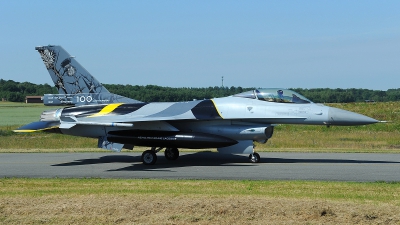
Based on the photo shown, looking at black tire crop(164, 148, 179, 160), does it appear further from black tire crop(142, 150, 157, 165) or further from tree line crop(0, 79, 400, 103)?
tree line crop(0, 79, 400, 103)

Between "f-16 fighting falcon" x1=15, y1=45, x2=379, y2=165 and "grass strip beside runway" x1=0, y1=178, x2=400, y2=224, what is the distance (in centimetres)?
488

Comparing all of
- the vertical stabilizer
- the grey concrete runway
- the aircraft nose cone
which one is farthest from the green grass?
the vertical stabilizer

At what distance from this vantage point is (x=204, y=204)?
9.31 metres

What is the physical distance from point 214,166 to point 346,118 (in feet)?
14.7

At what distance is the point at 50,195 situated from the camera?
10.7 m

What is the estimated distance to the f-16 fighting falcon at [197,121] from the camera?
17.2m

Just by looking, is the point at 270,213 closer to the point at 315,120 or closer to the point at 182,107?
the point at 315,120

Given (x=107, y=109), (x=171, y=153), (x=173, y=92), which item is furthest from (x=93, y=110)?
(x=173, y=92)

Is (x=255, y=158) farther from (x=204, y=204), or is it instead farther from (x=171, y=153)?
(x=204, y=204)

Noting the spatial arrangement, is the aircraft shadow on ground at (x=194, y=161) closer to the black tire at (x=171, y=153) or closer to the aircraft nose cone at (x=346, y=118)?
the black tire at (x=171, y=153)

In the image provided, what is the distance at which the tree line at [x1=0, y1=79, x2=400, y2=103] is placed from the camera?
46.3 metres

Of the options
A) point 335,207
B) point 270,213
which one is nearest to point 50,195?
point 270,213

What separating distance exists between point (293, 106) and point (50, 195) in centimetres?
918

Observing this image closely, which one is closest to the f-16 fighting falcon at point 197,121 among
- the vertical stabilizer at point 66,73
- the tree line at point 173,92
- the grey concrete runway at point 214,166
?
the grey concrete runway at point 214,166
